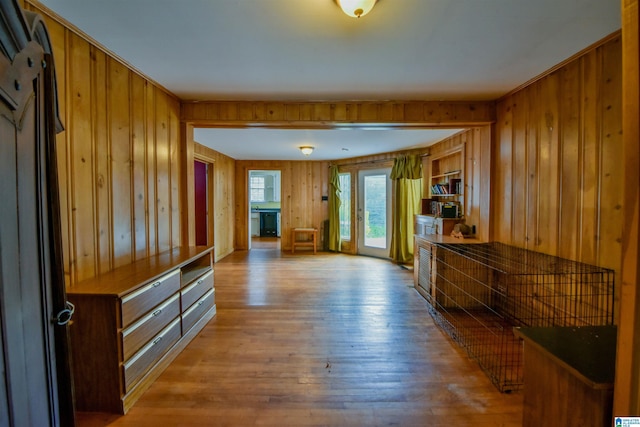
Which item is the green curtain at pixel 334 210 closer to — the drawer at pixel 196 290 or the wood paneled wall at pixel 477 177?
the wood paneled wall at pixel 477 177

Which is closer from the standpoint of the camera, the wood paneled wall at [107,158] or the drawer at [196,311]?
the wood paneled wall at [107,158]

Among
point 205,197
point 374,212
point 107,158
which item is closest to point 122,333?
point 107,158

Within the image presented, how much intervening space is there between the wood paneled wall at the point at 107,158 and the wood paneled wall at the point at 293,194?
4.11 metres

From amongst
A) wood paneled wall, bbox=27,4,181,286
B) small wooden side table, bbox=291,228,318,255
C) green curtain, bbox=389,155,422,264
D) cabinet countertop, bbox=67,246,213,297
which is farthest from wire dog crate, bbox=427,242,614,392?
small wooden side table, bbox=291,228,318,255

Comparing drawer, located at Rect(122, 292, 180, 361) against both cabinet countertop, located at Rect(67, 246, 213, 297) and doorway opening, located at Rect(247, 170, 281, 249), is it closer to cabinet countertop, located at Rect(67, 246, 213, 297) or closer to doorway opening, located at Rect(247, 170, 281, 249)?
cabinet countertop, located at Rect(67, 246, 213, 297)

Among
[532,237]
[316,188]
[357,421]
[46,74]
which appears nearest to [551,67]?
[532,237]

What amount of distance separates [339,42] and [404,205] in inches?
157

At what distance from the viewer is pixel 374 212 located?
6223mm

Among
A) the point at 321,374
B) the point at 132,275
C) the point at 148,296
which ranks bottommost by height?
the point at 321,374

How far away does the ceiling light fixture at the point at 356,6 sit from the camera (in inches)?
57.3

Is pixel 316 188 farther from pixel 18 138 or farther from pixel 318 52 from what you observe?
pixel 18 138

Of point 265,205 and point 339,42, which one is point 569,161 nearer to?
point 339,42

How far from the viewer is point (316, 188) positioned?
23.3 feet

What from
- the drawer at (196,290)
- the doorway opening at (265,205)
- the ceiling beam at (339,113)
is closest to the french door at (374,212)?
the ceiling beam at (339,113)
